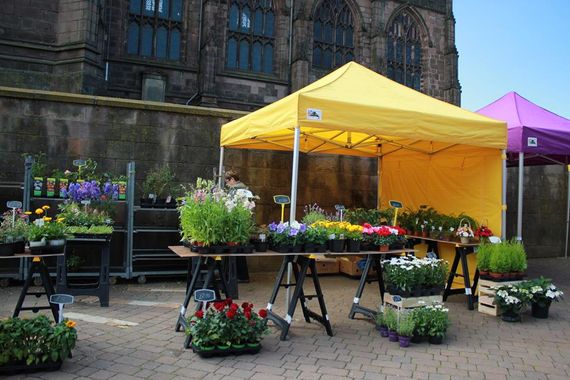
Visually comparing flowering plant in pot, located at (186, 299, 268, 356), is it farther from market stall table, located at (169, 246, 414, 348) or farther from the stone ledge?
the stone ledge

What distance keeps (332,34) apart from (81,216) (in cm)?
1835

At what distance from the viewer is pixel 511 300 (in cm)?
610

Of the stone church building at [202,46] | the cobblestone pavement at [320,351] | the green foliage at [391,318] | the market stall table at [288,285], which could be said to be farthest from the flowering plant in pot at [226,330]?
the stone church building at [202,46]

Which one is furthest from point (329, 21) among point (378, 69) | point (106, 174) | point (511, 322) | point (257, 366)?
point (257, 366)

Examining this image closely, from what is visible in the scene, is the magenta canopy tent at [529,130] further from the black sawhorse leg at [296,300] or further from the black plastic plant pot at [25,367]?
the black plastic plant pot at [25,367]

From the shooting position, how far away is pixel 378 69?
895 inches

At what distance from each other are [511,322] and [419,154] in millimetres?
3774

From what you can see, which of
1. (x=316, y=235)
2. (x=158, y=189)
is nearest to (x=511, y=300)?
(x=316, y=235)

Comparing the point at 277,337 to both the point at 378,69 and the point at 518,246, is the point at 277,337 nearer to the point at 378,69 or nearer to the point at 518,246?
the point at 518,246

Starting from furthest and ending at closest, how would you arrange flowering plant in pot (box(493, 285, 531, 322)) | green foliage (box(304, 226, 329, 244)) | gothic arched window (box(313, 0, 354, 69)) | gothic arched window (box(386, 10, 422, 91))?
gothic arched window (box(386, 10, 422, 91))
gothic arched window (box(313, 0, 354, 69))
flowering plant in pot (box(493, 285, 531, 322))
green foliage (box(304, 226, 329, 244))

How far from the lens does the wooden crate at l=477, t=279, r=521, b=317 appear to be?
657cm

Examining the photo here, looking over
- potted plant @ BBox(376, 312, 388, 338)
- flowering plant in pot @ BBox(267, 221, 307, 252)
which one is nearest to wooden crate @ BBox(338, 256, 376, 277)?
potted plant @ BBox(376, 312, 388, 338)

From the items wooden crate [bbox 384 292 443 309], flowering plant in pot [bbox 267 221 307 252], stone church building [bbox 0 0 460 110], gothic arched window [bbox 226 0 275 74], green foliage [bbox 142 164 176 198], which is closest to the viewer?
flowering plant in pot [bbox 267 221 307 252]

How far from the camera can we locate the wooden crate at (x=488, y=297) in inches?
259
